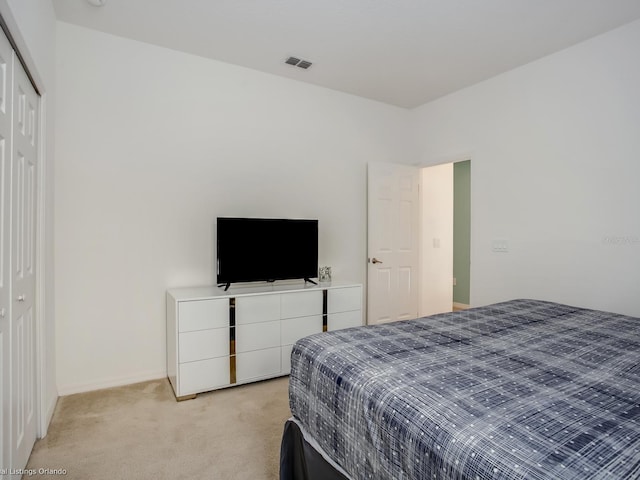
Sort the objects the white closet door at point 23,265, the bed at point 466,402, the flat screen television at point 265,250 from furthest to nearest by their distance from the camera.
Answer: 1. the flat screen television at point 265,250
2. the white closet door at point 23,265
3. the bed at point 466,402

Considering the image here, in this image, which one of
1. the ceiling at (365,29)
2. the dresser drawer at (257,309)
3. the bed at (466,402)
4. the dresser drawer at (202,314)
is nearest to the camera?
the bed at (466,402)

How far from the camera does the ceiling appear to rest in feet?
8.21

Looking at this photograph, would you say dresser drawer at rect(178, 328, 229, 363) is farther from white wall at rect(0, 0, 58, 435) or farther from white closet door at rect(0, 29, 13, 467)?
white closet door at rect(0, 29, 13, 467)

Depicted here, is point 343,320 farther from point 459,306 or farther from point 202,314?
point 459,306

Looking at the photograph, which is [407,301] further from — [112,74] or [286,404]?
[112,74]

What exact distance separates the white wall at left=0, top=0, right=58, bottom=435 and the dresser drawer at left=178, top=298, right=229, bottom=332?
0.82m

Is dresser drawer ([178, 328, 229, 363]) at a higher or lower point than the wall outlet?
lower

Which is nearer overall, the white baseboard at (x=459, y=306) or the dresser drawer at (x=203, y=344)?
the dresser drawer at (x=203, y=344)

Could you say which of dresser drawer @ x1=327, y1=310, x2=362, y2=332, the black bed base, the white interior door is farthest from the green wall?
the black bed base

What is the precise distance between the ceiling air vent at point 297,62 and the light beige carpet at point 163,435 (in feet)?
9.42

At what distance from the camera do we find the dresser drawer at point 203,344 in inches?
106

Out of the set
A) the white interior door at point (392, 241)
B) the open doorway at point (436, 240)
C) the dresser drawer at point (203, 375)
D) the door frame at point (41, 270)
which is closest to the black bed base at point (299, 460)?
the dresser drawer at point (203, 375)

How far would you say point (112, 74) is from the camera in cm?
289

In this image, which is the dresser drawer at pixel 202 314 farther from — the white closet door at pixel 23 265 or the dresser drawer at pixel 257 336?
the white closet door at pixel 23 265
